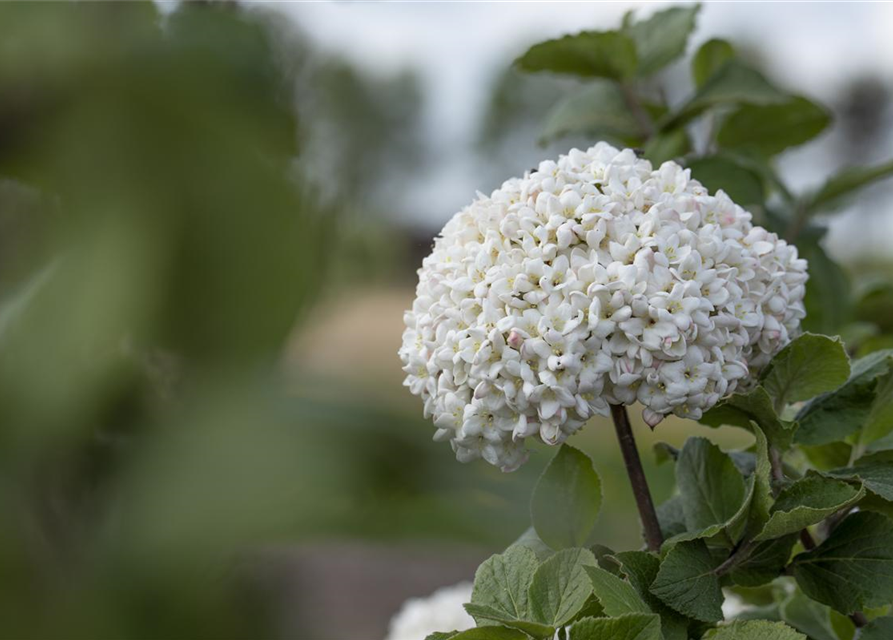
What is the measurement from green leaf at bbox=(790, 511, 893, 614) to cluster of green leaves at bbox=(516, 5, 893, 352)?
1.83 feet

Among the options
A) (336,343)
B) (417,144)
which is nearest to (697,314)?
(336,343)

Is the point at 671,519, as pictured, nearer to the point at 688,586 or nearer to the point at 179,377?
the point at 688,586

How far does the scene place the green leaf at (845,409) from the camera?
98cm

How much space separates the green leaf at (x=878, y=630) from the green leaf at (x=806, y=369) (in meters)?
0.23

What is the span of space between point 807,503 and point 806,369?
5.7 inches

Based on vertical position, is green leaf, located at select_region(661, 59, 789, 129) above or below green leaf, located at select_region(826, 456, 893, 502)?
above

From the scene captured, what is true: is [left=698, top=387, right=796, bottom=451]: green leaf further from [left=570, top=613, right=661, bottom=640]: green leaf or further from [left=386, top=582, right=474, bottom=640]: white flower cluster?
[left=386, top=582, right=474, bottom=640]: white flower cluster

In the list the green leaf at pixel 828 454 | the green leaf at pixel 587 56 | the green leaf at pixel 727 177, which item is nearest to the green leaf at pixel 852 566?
the green leaf at pixel 828 454

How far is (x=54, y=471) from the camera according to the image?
1.15ft

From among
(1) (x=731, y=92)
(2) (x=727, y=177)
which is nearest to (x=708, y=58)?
(1) (x=731, y=92)

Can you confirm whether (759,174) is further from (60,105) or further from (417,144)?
(417,144)

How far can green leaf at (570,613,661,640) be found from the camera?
0.75 meters

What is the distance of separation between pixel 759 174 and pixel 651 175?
1.87 feet

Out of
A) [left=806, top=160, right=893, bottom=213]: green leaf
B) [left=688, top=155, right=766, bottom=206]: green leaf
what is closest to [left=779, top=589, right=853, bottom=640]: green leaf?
[left=688, top=155, right=766, bottom=206]: green leaf
